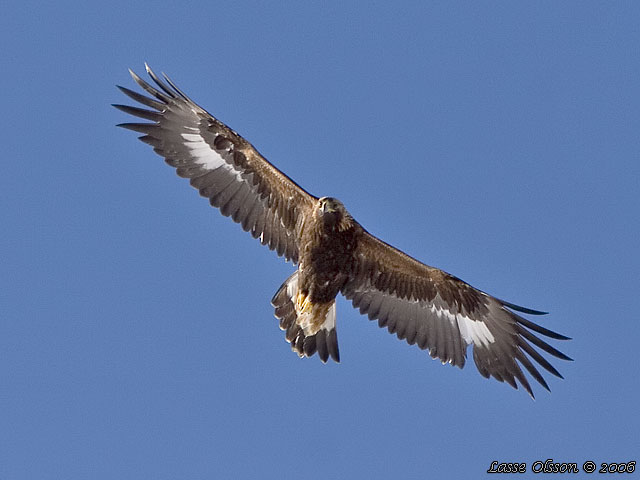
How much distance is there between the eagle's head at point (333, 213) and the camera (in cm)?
1195

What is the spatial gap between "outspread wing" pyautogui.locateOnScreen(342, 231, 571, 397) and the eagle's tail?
2.67 feet

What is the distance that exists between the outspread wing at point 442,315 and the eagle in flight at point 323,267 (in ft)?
0.05

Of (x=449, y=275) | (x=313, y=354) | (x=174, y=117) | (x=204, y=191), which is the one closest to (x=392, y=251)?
(x=449, y=275)

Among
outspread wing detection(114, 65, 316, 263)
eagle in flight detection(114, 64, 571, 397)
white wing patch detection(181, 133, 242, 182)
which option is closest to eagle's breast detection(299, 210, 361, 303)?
eagle in flight detection(114, 64, 571, 397)

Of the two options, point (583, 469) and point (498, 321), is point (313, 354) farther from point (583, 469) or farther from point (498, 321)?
point (583, 469)

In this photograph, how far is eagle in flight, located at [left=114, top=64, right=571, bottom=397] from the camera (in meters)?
12.5

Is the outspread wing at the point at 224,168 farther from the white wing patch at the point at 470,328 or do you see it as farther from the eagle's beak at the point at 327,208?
the white wing patch at the point at 470,328

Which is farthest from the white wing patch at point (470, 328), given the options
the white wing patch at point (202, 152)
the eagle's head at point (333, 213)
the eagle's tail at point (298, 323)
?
the white wing patch at point (202, 152)

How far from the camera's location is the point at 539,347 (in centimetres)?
1277

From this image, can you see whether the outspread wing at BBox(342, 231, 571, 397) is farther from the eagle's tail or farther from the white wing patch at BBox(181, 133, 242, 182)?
the white wing patch at BBox(181, 133, 242, 182)

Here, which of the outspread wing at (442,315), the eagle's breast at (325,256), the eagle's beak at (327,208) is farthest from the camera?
the outspread wing at (442,315)

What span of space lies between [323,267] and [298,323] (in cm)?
91

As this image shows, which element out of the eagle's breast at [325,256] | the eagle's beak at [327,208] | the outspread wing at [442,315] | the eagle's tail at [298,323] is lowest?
the eagle's tail at [298,323]

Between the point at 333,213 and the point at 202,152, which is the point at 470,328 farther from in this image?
the point at 202,152
